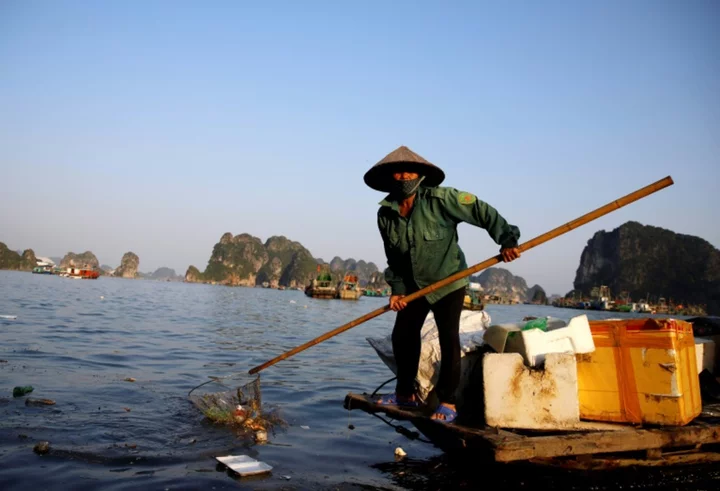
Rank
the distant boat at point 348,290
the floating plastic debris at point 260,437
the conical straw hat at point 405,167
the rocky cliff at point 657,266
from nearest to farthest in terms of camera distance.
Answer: the conical straw hat at point 405,167 → the floating plastic debris at point 260,437 → the distant boat at point 348,290 → the rocky cliff at point 657,266

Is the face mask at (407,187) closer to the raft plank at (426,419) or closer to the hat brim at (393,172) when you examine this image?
the hat brim at (393,172)

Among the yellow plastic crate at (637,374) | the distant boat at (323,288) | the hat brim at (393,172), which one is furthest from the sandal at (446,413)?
the distant boat at (323,288)

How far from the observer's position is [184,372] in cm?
844

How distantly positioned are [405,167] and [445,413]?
1.89 meters

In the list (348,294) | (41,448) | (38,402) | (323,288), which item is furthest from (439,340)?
(348,294)

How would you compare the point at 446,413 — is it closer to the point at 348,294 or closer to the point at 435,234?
Result: the point at 435,234

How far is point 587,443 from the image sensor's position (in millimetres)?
3107

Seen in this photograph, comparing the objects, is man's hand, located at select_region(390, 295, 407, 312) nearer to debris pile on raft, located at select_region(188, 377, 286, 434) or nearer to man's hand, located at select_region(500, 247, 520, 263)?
man's hand, located at select_region(500, 247, 520, 263)

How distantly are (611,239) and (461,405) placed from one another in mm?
188270

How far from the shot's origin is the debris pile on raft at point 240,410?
5266 mm

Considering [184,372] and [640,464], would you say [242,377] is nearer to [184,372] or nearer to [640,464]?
[184,372]

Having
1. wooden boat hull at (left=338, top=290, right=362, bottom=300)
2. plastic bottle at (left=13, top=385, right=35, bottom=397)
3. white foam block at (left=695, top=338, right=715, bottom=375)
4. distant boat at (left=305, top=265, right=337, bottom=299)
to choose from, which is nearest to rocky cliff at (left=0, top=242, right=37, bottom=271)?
distant boat at (left=305, top=265, right=337, bottom=299)

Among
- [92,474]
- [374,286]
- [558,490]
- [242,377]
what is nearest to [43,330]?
[242,377]

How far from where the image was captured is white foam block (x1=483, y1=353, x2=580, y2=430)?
3.33 metres
